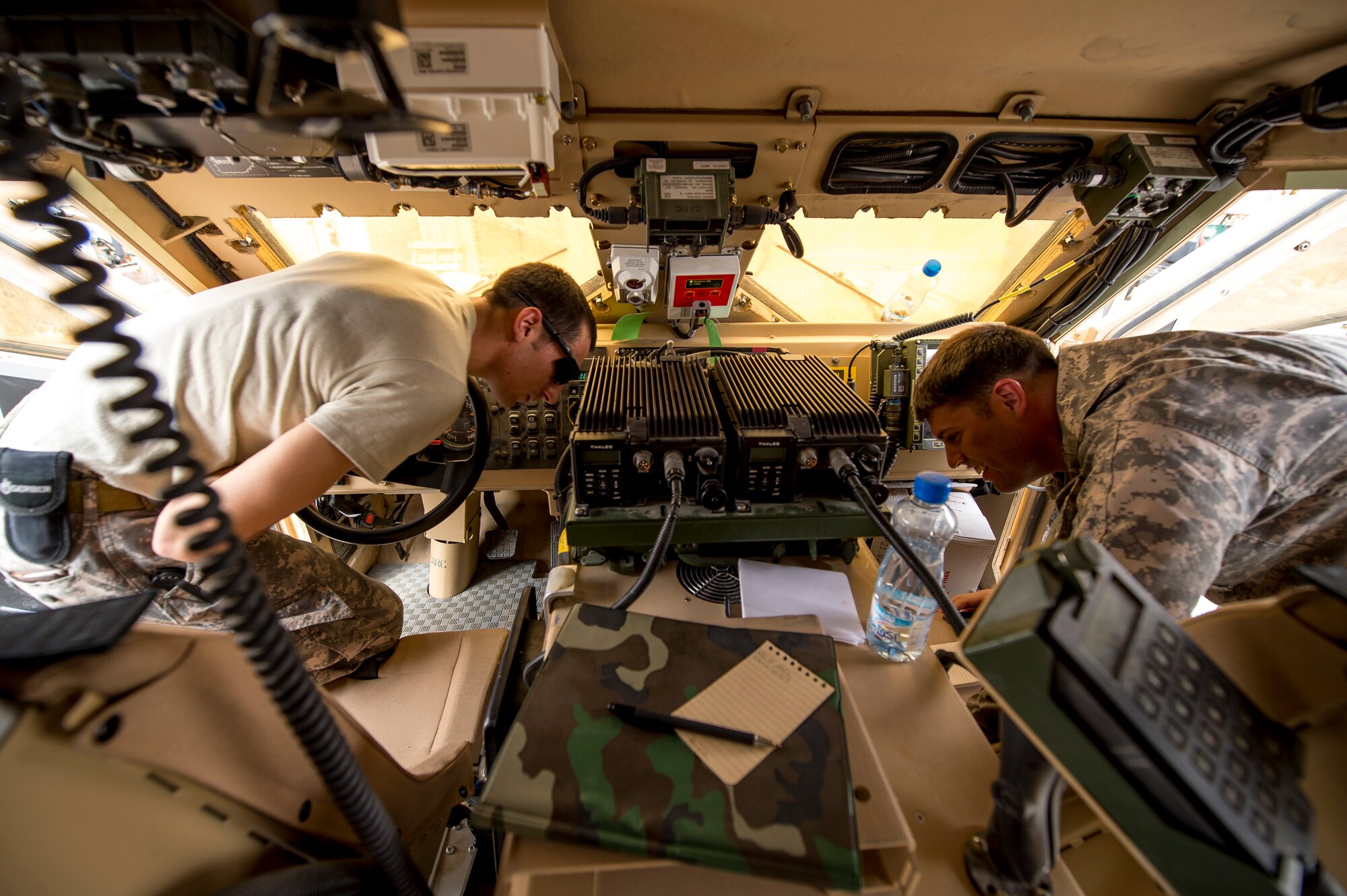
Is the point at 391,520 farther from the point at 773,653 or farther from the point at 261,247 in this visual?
the point at 773,653

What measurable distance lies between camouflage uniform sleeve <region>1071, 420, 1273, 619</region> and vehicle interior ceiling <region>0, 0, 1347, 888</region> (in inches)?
33.3

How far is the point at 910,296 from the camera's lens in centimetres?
198

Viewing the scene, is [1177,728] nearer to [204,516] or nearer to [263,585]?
[204,516]

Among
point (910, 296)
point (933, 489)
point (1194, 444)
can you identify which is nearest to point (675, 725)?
point (933, 489)

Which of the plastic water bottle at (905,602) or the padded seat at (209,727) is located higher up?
the padded seat at (209,727)

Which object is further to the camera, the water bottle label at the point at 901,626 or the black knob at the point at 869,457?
the black knob at the point at 869,457

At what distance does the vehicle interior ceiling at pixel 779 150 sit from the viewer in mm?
919

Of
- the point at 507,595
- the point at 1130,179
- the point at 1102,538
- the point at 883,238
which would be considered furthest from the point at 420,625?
the point at 1130,179

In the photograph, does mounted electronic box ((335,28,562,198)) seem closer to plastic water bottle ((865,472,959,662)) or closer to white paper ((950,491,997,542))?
plastic water bottle ((865,472,959,662))

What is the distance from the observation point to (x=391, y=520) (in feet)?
7.22

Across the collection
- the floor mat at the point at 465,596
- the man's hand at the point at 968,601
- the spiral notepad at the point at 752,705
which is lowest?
the floor mat at the point at 465,596

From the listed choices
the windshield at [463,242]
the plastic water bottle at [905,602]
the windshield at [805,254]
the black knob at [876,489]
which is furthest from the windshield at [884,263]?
the plastic water bottle at [905,602]

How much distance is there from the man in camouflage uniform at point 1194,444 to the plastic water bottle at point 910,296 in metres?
0.92

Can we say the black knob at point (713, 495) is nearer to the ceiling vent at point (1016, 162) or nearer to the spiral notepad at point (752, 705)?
the spiral notepad at point (752, 705)
